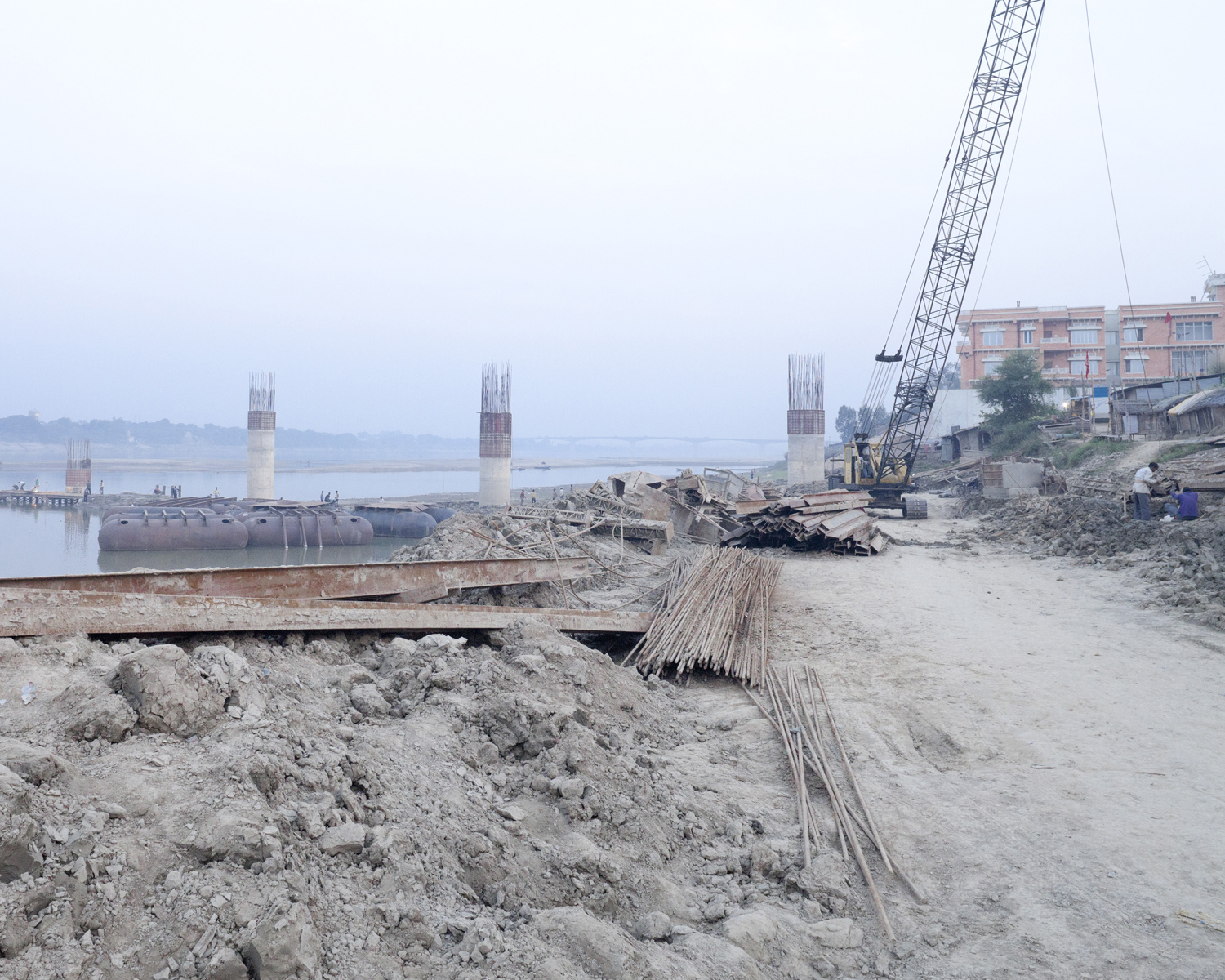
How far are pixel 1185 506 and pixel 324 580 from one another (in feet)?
51.0

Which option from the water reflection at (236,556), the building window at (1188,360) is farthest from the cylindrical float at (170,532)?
the building window at (1188,360)

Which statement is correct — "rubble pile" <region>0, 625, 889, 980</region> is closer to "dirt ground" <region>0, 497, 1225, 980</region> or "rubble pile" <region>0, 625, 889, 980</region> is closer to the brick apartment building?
"dirt ground" <region>0, 497, 1225, 980</region>

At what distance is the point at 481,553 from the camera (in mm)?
11594

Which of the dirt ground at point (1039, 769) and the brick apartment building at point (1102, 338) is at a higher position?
the brick apartment building at point (1102, 338)

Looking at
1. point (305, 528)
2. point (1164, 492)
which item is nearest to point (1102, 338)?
point (1164, 492)

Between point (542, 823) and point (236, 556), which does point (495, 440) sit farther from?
point (542, 823)

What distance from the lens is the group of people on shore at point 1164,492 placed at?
14656 millimetres

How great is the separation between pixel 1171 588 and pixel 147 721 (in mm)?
11922

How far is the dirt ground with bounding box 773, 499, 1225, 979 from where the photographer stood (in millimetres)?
3662

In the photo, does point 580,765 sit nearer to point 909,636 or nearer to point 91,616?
point 91,616

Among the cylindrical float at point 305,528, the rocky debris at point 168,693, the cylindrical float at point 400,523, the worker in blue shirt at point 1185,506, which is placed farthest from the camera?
the cylindrical float at point 400,523

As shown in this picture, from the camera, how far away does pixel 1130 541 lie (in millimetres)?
13891

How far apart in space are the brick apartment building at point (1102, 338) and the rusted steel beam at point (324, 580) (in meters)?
56.4

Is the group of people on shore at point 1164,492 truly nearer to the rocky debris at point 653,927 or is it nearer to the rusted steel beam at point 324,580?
the rusted steel beam at point 324,580
